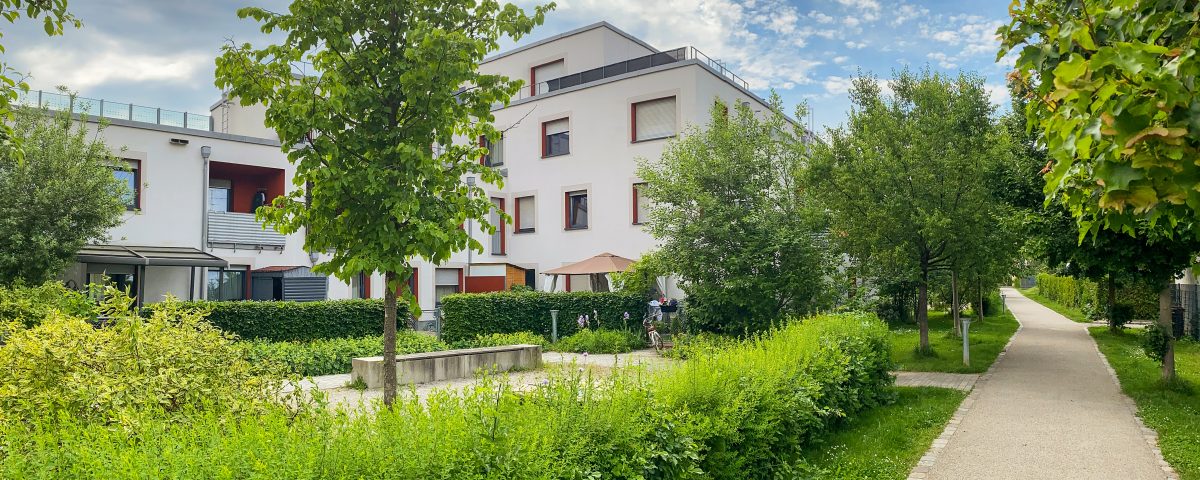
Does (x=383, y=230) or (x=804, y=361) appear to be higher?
(x=383, y=230)

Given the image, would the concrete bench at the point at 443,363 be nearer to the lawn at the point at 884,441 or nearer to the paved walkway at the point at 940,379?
the lawn at the point at 884,441

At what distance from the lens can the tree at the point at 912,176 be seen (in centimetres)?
1443

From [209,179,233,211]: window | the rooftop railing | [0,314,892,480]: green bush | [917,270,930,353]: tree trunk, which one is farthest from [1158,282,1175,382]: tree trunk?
[209,179,233,211]: window

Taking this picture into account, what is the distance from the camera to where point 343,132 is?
19.7 feet

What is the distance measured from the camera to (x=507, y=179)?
26.9 meters

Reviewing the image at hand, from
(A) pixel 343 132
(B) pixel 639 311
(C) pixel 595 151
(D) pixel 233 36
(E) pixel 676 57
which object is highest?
(E) pixel 676 57

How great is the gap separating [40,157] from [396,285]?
554 inches

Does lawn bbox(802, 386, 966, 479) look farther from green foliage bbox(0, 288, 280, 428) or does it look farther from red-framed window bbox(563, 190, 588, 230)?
red-framed window bbox(563, 190, 588, 230)

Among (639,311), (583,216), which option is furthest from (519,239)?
(639,311)

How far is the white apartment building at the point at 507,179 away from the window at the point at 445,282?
4cm

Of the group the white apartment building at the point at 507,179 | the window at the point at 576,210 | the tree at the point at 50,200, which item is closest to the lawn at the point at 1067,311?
the white apartment building at the point at 507,179

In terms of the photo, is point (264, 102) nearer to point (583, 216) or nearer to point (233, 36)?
point (233, 36)

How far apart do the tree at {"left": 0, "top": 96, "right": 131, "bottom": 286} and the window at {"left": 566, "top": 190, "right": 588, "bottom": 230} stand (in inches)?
525

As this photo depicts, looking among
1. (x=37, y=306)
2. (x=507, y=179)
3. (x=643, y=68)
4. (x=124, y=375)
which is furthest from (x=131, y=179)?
(x=124, y=375)
